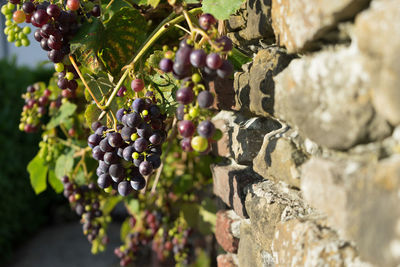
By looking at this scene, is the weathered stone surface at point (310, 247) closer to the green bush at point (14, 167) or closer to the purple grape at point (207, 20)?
the purple grape at point (207, 20)

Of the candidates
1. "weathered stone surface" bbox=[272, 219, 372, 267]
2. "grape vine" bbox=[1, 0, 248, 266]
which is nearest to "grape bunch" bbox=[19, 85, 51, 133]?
"grape vine" bbox=[1, 0, 248, 266]

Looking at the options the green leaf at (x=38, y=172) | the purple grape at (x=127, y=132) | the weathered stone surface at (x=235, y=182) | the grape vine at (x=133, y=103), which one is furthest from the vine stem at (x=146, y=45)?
the green leaf at (x=38, y=172)

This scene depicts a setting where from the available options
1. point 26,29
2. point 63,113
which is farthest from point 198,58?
point 63,113

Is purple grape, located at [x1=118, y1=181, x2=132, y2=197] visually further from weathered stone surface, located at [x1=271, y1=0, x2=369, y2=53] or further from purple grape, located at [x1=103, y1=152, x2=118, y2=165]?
weathered stone surface, located at [x1=271, y1=0, x2=369, y2=53]

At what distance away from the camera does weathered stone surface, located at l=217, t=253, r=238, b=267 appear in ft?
4.23

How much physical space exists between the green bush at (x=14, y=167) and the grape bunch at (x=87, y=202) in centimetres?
313

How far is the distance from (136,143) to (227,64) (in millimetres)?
297

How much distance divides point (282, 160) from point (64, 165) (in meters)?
1.21

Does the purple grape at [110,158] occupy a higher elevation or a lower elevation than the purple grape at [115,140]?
lower

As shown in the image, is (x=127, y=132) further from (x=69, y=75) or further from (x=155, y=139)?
(x=69, y=75)

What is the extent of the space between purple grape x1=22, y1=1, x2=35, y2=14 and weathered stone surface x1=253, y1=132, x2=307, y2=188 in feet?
2.44

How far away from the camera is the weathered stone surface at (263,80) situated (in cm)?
80

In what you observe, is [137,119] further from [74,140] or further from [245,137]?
[74,140]

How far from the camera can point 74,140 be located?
1802mm
